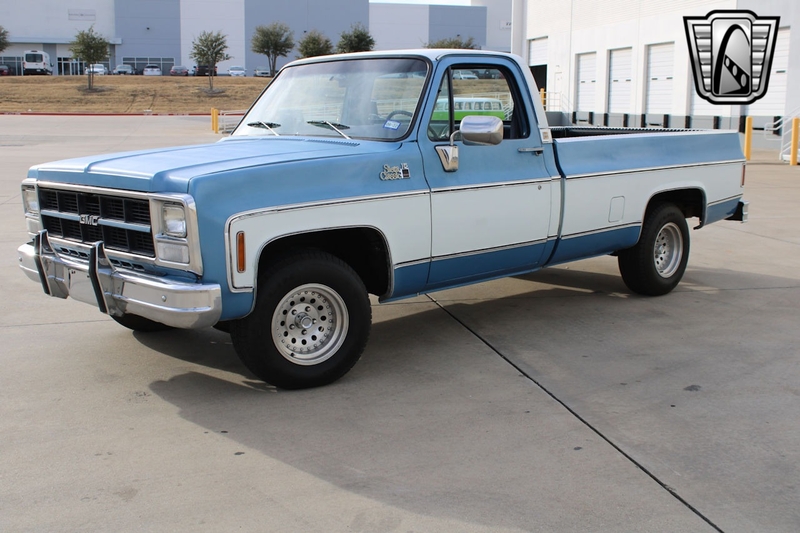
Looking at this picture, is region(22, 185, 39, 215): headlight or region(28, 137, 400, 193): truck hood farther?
region(22, 185, 39, 215): headlight

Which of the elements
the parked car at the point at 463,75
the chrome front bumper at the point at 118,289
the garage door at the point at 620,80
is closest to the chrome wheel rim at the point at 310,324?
the chrome front bumper at the point at 118,289

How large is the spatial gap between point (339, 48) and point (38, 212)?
72411mm

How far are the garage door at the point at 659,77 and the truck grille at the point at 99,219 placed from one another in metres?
29.5

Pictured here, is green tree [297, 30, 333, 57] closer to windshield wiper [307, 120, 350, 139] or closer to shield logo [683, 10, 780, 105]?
shield logo [683, 10, 780, 105]

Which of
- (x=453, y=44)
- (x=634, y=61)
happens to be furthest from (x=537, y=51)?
(x=453, y=44)

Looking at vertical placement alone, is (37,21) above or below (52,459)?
above

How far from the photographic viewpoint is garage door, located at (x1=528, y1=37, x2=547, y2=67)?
143ft

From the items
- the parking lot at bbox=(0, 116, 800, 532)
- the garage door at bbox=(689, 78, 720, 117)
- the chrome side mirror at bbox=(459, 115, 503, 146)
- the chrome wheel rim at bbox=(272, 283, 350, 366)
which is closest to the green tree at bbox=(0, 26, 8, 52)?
the garage door at bbox=(689, 78, 720, 117)

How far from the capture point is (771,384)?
5.14m

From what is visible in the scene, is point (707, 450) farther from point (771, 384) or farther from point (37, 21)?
point (37, 21)

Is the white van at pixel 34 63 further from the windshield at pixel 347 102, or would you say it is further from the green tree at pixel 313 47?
the windshield at pixel 347 102

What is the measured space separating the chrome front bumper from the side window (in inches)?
75.4

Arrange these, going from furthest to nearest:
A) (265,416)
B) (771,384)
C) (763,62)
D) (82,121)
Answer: (82,121) < (763,62) < (771,384) < (265,416)

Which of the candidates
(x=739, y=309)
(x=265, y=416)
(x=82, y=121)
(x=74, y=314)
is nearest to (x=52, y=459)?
(x=265, y=416)
